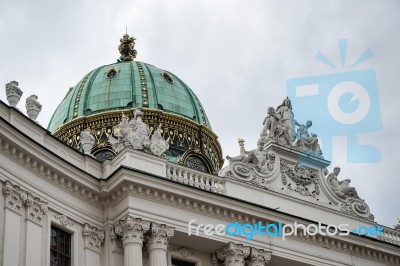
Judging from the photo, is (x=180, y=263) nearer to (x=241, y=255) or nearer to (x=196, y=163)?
(x=241, y=255)

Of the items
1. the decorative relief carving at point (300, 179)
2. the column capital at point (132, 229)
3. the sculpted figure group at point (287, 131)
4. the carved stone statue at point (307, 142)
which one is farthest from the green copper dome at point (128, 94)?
the column capital at point (132, 229)

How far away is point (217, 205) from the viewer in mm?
28875

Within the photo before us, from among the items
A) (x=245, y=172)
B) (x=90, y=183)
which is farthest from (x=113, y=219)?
(x=245, y=172)

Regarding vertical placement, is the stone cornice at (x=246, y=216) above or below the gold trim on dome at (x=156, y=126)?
below

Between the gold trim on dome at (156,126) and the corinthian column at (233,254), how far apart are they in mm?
10003

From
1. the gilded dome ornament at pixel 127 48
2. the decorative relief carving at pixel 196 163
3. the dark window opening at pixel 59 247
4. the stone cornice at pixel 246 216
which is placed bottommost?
the dark window opening at pixel 59 247

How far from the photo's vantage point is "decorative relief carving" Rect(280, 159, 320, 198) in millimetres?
32281

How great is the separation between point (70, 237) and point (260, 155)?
845cm

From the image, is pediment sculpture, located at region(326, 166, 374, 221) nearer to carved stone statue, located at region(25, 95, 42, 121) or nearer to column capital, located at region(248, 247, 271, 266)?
column capital, located at region(248, 247, 271, 266)

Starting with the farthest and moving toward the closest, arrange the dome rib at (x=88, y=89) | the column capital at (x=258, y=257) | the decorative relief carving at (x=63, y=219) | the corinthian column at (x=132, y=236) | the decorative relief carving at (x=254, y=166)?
1. the dome rib at (x=88, y=89)
2. the decorative relief carving at (x=254, y=166)
3. the column capital at (x=258, y=257)
4. the corinthian column at (x=132, y=236)
5. the decorative relief carving at (x=63, y=219)

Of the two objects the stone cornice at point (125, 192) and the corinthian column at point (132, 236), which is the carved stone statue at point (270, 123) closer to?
the stone cornice at point (125, 192)

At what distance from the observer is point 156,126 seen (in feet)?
124

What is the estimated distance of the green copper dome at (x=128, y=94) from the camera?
39094mm

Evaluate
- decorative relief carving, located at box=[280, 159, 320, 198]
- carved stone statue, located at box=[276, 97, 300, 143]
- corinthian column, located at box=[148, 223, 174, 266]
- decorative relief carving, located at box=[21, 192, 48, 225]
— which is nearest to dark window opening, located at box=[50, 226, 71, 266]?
decorative relief carving, located at box=[21, 192, 48, 225]
